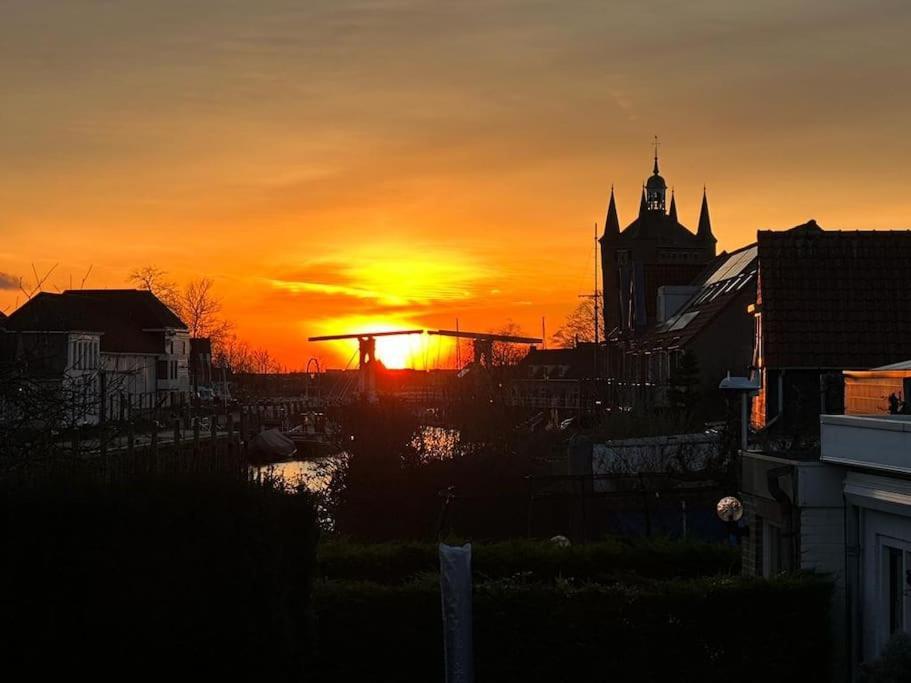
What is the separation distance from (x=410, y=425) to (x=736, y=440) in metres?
15.3

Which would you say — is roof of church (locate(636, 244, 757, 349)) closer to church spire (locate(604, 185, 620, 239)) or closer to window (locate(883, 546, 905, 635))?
window (locate(883, 546, 905, 635))

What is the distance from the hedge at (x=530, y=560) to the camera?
19.8 meters

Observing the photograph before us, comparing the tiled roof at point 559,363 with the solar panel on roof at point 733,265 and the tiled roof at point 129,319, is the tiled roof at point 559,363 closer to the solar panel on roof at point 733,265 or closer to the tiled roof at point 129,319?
the tiled roof at point 129,319

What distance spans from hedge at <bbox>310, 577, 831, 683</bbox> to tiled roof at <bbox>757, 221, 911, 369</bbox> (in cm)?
1927

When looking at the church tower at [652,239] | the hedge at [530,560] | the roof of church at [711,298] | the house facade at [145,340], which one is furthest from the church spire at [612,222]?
the hedge at [530,560]

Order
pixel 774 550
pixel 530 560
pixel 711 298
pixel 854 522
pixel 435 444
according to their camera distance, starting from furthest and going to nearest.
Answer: pixel 711 298, pixel 435 444, pixel 530 560, pixel 774 550, pixel 854 522

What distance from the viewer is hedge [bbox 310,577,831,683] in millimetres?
16500

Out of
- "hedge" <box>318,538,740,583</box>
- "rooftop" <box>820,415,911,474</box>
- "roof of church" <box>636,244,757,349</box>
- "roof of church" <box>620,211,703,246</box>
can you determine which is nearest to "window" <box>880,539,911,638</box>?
"rooftop" <box>820,415,911,474</box>

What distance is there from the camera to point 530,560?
65.6 ft

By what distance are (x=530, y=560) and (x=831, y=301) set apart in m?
19.6

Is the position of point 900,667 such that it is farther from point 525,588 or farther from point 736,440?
point 736,440

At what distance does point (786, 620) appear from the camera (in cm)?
1719

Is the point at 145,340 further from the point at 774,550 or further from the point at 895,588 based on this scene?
the point at 895,588

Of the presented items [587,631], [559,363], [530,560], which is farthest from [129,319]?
[587,631]
